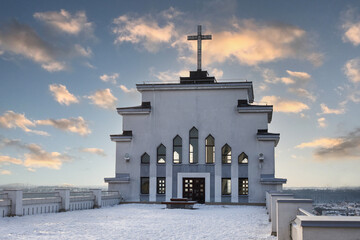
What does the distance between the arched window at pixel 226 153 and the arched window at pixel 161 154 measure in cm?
480

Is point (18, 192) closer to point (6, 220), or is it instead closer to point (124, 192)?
point (6, 220)

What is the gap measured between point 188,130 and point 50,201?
14498 mm

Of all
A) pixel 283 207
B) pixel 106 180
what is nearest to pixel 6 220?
pixel 283 207

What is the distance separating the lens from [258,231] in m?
17.1

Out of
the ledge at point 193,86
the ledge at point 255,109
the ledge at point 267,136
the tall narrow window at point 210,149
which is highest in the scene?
the ledge at point 193,86

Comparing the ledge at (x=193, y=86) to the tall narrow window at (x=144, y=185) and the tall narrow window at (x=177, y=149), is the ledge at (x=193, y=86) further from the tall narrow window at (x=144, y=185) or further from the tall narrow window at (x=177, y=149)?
the tall narrow window at (x=144, y=185)

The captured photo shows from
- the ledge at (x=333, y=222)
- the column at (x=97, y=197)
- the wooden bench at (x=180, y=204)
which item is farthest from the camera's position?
the column at (x=97, y=197)

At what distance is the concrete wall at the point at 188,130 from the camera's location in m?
36.4

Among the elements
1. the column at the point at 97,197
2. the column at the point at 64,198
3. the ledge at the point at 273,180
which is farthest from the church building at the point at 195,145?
the column at the point at 64,198

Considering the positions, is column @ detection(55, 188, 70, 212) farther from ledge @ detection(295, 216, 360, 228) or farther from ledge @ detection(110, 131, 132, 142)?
ledge @ detection(295, 216, 360, 228)

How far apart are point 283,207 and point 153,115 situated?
26251 mm

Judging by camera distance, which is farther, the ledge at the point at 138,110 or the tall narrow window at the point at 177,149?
the ledge at the point at 138,110

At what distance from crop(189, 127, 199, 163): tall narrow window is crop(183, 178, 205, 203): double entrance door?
1709mm

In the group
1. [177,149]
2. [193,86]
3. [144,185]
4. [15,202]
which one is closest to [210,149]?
[177,149]
